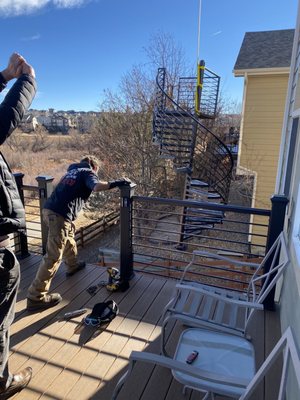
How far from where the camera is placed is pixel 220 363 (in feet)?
4.92

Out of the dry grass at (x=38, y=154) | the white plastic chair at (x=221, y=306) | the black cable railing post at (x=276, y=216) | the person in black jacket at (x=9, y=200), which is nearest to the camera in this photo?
the person in black jacket at (x=9, y=200)

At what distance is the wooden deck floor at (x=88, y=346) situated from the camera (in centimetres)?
175

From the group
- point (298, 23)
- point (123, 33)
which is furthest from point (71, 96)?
point (298, 23)

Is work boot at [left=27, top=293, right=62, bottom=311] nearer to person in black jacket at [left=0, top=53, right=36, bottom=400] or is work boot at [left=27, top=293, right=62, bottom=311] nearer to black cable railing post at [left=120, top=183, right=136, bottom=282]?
black cable railing post at [left=120, top=183, right=136, bottom=282]

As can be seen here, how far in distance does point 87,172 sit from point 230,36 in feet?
41.2

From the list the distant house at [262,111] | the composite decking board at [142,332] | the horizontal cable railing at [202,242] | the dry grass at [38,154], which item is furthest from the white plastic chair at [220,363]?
the dry grass at [38,154]

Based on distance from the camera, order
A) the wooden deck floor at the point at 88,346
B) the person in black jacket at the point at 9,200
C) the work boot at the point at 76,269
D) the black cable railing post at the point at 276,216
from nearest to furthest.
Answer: the person in black jacket at the point at 9,200, the wooden deck floor at the point at 88,346, the black cable railing post at the point at 276,216, the work boot at the point at 76,269

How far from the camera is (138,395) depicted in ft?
5.61

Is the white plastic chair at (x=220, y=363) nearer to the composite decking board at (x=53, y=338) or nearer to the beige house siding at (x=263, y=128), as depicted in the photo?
the composite decking board at (x=53, y=338)

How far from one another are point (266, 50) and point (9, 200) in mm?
8757

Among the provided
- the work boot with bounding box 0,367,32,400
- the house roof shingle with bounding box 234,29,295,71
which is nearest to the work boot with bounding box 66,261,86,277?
the work boot with bounding box 0,367,32,400

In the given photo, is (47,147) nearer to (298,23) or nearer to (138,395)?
(298,23)

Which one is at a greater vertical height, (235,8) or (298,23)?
(235,8)

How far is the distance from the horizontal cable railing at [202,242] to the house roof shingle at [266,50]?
13.2 feet
